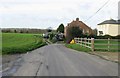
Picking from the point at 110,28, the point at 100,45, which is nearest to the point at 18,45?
the point at 100,45

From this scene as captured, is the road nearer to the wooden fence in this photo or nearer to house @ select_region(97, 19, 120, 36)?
the wooden fence

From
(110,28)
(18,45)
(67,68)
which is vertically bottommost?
(18,45)

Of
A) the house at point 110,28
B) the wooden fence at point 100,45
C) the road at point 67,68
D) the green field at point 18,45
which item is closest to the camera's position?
the road at point 67,68

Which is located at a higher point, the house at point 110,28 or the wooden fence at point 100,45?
the house at point 110,28

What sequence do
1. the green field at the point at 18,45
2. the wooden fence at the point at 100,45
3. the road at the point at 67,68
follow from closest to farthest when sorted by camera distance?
the road at the point at 67,68, the wooden fence at the point at 100,45, the green field at the point at 18,45

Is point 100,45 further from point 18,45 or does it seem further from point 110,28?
point 110,28

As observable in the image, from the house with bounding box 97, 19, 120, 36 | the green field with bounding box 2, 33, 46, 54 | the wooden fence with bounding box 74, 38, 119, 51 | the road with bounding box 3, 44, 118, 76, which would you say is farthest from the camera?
the house with bounding box 97, 19, 120, 36

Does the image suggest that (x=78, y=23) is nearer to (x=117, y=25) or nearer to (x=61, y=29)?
(x=117, y=25)

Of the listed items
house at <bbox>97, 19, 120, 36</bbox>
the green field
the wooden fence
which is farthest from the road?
house at <bbox>97, 19, 120, 36</bbox>

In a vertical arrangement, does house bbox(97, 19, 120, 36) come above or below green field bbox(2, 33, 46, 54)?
above

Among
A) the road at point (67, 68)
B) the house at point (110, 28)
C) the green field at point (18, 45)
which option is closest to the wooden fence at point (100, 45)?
the green field at point (18, 45)

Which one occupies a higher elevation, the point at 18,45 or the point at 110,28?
the point at 110,28

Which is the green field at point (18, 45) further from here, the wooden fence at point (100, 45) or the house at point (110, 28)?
the house at point (110, 28)

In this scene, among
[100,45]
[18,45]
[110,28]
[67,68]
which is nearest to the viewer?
[67,68]
